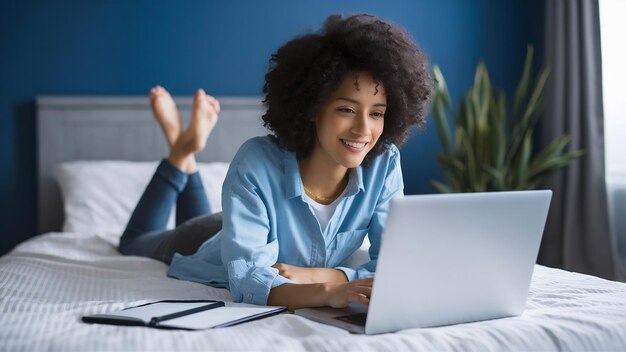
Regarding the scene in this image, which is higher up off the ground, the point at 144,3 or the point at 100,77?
the point at 144,3

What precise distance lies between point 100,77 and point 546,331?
284 cm

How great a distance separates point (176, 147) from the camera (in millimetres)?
2873

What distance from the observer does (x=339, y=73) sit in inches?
71.1

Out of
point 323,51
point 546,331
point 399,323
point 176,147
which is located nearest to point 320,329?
point 399,323

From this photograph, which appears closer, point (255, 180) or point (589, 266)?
point (255, 180)

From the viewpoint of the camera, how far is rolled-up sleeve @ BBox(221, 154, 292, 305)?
5.50 feet

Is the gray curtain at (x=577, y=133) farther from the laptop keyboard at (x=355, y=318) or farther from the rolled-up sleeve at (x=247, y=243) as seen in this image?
the laptop keyboard at (x=355, y=318)

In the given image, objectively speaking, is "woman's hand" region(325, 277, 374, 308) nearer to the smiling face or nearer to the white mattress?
the white mattress

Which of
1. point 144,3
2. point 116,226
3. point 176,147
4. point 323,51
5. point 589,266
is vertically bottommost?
point 589,266

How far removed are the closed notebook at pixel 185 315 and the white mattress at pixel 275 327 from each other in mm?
26

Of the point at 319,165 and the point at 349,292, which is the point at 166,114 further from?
→ the point at 349,292

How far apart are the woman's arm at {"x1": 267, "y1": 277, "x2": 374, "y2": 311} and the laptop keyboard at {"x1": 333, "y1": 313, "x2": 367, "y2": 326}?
0.09ft

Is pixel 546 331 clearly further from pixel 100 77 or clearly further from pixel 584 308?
pixel 100 77

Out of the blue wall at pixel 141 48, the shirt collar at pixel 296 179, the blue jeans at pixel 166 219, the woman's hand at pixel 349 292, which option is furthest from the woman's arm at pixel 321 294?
the blue wall at pixel 141 48
